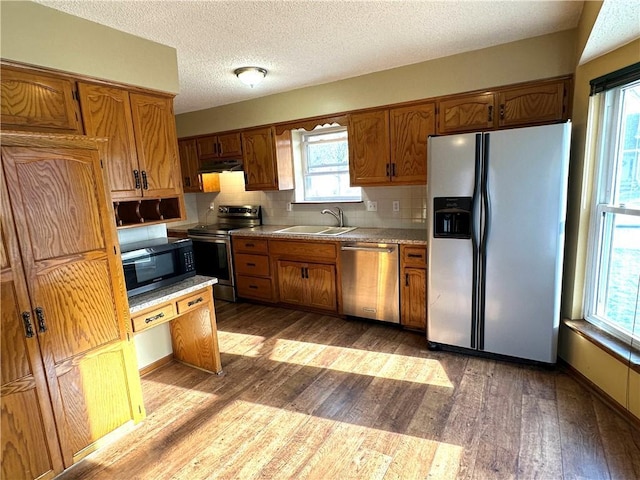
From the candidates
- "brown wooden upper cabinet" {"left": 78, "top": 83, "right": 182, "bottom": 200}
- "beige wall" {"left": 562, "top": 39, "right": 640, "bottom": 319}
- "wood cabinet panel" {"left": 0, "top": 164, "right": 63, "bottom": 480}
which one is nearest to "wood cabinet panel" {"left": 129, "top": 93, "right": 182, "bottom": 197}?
"brown wooden upper cabinet" {"left": 78, "top": 83, "right": 182, "bottom": 200}

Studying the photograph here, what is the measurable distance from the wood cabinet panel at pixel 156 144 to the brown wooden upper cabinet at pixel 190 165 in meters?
2.15

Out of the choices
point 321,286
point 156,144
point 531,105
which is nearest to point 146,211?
point 156,144

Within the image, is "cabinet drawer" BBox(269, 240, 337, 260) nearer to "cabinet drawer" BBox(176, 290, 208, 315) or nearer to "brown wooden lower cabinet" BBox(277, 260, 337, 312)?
"brown wooden lower cabinet" BBox(277, 260, 337, 312)

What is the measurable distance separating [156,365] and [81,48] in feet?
7.52

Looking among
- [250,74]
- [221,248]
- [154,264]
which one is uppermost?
[250,74]

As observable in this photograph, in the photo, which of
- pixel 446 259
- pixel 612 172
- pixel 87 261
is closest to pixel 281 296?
pixel 446 259

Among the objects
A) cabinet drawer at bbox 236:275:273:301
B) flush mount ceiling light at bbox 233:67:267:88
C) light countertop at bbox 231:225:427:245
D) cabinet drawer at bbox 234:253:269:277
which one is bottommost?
cabinet drawer at bbox 236:275:273:301

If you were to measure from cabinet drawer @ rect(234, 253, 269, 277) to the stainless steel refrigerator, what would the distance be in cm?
196

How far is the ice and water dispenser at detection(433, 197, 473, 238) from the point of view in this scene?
260 cm

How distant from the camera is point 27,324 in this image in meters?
1.60

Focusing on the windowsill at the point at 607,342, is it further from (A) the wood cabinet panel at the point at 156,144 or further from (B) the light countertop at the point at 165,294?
(A) the wood cabinet panel at the point at 156,144

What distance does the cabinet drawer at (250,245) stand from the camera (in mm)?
4027

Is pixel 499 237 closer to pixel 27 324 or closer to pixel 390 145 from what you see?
pixel 390 145

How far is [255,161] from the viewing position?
423 centimetres
